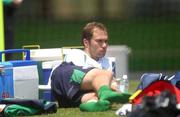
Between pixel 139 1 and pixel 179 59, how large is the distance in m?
18.4

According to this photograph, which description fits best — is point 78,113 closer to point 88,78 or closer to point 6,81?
Answer: point 88,78

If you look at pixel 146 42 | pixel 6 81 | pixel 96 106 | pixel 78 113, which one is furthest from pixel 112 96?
pixel 146 42

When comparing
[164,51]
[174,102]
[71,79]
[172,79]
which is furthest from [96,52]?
[164,51]

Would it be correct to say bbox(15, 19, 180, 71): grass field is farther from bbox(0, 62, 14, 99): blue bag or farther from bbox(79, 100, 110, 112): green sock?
bbox(79, 100, 110, 112): green sock

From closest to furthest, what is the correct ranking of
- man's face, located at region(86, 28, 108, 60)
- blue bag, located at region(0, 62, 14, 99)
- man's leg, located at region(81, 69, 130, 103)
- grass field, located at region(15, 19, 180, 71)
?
man's leg, located at region(81, 69, 130, 103), blue bag, located at region(0, 62, 14, 99), man's face, located at region(86, 28, 108, 60), grass field, located at region(15, 19, 180, 71)

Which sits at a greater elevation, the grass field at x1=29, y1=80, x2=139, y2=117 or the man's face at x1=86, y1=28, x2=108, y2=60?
the man's face at x1=86, y1=28, x2=108, y2=60

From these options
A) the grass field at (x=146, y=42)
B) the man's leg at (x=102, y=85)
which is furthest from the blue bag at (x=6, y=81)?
the grass field at (x=146, y=42)

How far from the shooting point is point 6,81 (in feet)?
26.1

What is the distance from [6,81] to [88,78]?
75 cm

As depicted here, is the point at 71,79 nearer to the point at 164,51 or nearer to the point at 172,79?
→ the point at 172,79

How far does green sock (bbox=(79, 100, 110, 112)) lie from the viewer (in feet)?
25.0

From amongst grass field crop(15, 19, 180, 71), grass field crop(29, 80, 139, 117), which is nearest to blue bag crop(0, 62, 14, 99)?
grass field crop(29, 80, 139, 117)

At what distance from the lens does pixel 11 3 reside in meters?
10.9

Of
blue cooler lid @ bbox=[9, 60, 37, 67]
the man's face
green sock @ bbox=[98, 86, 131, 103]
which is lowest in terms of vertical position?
green sock @ bbox=[98, 86, 131, 103]
